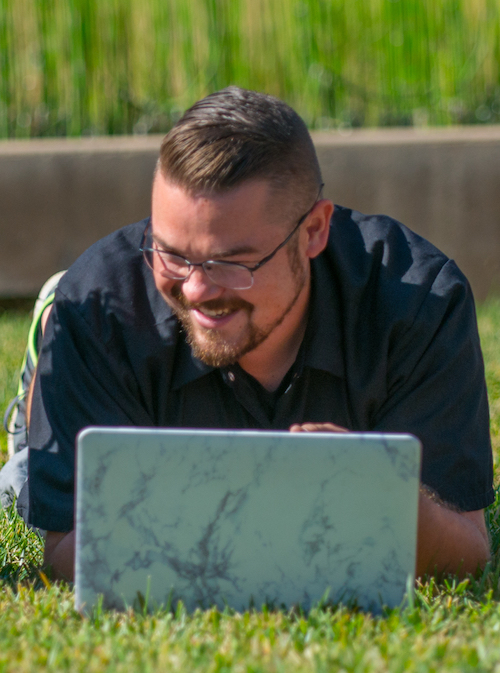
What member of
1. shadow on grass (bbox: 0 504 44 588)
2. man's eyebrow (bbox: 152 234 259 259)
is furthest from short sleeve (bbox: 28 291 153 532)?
man's eyebrow (bbox: 152 234 259 259)

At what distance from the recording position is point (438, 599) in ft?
6.06

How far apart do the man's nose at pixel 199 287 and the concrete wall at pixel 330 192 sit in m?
3.64

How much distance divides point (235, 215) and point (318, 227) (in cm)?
31

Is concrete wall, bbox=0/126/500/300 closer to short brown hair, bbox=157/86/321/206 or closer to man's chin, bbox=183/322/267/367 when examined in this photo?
short brown hair, bbox=157/86/321/206

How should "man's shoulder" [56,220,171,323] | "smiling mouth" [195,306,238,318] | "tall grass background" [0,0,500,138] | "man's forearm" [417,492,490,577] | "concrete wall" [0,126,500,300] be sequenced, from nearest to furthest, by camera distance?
1. "man's forearm" [417,492,490,577]
2. "smiling mouth" [195,306,238,318]
3. "man's shoulder" [56,220,171,323]
4. "concrete wall" [0,126,500,300]
5. "tall grass background" [0,0,500,138]

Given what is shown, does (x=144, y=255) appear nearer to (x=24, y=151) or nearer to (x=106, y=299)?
(x=106, y=299)

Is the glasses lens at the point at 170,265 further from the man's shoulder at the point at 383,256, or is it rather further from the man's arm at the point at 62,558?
the man's arm at the point at 62,558

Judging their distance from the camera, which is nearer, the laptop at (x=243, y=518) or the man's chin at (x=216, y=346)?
the laptop at (x=243, y=518)

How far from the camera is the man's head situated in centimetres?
194

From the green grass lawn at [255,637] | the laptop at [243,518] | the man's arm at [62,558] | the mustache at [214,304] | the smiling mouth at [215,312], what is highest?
the mustache at [214,304]

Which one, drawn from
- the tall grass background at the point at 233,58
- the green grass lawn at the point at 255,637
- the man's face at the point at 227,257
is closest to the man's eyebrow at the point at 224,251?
the man's face at the point at 227,257

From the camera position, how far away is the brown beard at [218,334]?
2012 millimetres

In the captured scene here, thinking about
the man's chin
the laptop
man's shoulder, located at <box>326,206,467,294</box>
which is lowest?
the laptop

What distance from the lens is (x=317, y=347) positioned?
217 centimetres
